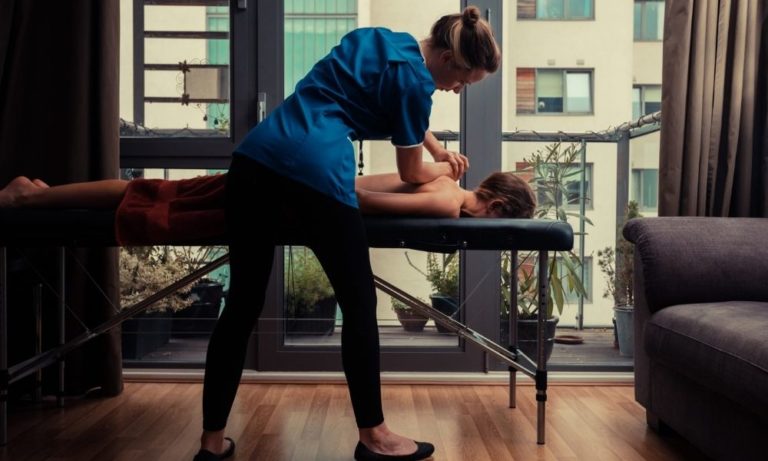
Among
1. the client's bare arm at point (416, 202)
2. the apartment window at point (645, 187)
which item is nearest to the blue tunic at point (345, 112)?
the client's bare arm at point (416, 202)

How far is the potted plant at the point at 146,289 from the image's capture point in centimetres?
264

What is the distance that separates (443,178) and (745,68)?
1230 millimetres

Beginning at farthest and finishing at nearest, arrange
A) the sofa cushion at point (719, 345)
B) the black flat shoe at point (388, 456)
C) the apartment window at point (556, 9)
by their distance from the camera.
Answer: the apartment window at point (556, 9)
the black flat shoe at point (388, 456)
the sofa cushion at point (719, 345)

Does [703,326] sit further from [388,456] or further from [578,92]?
[578,92]

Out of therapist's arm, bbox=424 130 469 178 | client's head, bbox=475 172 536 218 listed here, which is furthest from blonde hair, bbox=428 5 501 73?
client's head, bbox=475 172 536 218

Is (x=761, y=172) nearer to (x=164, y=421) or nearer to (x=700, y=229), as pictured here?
(x=700, y=229)

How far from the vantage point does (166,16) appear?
260 cm

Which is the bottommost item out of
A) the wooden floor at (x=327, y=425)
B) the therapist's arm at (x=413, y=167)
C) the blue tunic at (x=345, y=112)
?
the wooden floor at (x=327, y=425)

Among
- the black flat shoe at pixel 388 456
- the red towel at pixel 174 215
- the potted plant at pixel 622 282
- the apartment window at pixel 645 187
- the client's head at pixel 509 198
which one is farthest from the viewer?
the apartment window at pixel 645 187

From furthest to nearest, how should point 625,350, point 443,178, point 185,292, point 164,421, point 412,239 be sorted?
point 625,350 < point 185,292 < point 164,421 < point 443,178 < point 412,239

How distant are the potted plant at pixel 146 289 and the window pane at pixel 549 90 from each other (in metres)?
1.61

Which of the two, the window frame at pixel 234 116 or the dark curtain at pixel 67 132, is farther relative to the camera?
the window frame at pixel 234 116

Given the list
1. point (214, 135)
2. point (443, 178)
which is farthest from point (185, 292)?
point (443, 178)

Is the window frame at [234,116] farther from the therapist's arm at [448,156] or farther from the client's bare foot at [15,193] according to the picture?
the therapist's arm at [448,156]
